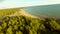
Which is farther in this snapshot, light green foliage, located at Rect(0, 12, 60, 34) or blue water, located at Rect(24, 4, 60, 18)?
blue water, located at Rect(24, 4, 60, 18)

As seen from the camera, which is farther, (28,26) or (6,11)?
(6,11)

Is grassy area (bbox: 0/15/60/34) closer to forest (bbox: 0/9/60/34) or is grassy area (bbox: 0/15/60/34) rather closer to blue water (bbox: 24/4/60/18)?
forest (bbox: 0/9/60/34)

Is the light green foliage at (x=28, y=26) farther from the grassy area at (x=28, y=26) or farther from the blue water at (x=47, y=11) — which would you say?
the blue water at (x=47, y=11)

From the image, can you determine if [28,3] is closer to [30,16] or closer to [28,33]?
[30,16]

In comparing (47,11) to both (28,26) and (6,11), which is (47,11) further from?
(6,11)

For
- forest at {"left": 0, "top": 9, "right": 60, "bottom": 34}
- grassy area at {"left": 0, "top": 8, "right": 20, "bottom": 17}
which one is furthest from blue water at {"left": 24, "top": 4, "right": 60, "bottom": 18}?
grassy area at {"left": 0, "top": 8, "right": 20, "bottom": 17}

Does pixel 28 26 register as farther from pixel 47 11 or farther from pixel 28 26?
pixel 47 11

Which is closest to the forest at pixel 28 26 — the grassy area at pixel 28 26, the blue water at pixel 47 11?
the grassy area at pixel 28 26

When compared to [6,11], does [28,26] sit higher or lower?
lower

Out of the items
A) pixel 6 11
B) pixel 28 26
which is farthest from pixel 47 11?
pixel 6 11

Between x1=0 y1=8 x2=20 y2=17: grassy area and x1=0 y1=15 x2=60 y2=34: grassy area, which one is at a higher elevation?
x1=0 y1=8 x2=20 y2=17: grassy area

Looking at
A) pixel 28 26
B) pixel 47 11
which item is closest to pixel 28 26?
pixel 28 26
